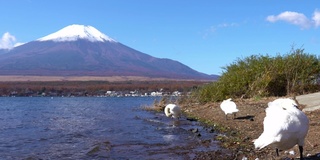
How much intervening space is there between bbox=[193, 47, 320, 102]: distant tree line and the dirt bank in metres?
4.72

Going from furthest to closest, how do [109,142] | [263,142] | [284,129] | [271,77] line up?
[271,77]
[109,142]
[263,142]
[284,129]

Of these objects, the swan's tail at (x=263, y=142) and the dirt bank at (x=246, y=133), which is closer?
the swan's tail at (x=263, y=142)

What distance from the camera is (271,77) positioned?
27.0m

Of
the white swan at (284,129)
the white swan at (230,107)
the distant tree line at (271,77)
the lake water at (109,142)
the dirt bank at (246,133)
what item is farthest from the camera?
the distant tree line at (271,77)

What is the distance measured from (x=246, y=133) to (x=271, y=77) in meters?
12.9

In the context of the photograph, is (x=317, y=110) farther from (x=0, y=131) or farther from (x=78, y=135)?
(x=0, y=131)

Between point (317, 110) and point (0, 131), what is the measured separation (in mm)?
15104

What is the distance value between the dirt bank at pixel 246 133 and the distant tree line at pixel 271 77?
15.5 feet

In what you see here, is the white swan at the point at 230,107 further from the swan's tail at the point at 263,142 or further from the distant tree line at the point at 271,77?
the swan's tail at the point at 263,142

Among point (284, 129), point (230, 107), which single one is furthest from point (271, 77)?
point (284, 129)

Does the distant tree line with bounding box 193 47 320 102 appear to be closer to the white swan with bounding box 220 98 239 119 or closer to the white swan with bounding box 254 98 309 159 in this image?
the white swan with bounding box 220 98 239 119

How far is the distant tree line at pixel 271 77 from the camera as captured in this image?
26.9 meters

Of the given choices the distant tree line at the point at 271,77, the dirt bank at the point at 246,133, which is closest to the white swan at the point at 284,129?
the dirt bank at the point at 246,133

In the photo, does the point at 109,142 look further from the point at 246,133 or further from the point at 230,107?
the point at 230,107
